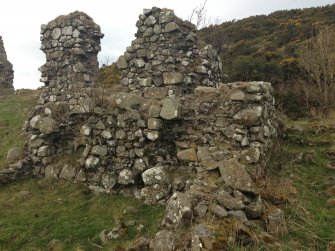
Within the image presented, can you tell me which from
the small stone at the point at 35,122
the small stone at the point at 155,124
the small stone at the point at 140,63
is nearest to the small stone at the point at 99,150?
the small stone at the point at 155,124

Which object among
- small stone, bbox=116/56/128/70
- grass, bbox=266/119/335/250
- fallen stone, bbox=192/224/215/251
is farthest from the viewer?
small stone, bbox=116/56/128/70

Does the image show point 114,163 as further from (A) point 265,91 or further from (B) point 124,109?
(A) point 265,91

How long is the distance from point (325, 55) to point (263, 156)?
11.3 metres

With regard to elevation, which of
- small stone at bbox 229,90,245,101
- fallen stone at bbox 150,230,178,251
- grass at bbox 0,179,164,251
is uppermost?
small stone at bbox 229,90,245,101

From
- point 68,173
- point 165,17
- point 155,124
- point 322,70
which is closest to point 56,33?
point 165,17

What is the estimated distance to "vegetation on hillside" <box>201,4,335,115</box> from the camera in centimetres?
1891

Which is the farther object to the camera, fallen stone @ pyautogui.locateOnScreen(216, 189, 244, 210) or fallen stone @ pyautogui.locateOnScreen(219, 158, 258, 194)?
fallen stone @ pyautogui.locateOnScreen(219, 158, 258, 194)

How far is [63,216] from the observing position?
25.3ft

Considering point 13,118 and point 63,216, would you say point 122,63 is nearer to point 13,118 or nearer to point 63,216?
point 63,216

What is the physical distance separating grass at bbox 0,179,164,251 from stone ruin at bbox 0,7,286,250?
1.14 ft

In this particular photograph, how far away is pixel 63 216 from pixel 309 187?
197 inches

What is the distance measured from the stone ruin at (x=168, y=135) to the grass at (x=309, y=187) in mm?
685

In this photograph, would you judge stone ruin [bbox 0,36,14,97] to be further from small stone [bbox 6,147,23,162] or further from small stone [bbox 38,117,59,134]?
small stone [bbox 38,117,59,134]

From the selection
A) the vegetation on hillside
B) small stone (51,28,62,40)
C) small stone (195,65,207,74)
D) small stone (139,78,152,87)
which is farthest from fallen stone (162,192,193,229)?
the vegetation on hillside
